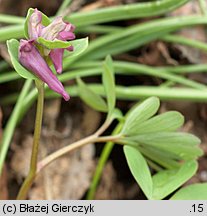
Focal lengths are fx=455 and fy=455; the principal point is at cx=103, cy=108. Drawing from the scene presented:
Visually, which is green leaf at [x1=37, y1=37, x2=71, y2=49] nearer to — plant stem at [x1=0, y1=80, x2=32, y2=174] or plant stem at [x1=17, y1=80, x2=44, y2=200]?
plant stem at [x1=17, y1=80, x2=44, y2=200]

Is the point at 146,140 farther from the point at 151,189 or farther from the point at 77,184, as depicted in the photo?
the point at 77,184

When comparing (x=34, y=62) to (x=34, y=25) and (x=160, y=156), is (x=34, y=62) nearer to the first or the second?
(x=34, y=25)

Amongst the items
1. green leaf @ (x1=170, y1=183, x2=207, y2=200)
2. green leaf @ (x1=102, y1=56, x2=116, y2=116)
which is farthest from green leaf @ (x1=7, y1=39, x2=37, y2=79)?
green leaf @ (x1=170, y1=183, x2=207, y2=200)

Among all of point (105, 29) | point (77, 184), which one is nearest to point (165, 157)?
point (77, 184)

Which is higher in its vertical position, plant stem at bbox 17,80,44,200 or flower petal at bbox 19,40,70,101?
flower petal at bbox 19,40,70,101

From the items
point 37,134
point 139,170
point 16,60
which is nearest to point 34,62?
point 16,60

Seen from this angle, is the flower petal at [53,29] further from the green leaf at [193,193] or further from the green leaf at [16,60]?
the green leaf at [193,193]
